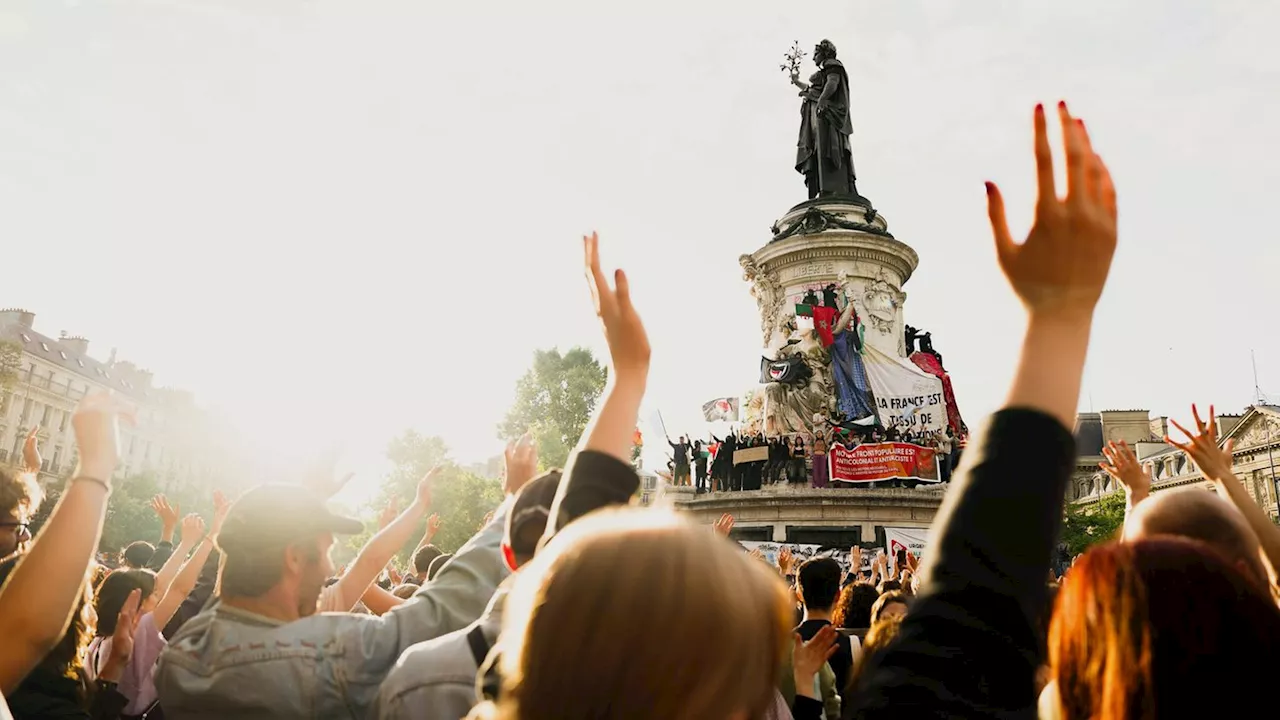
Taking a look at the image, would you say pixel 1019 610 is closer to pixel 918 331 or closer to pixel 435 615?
pixel 435 615

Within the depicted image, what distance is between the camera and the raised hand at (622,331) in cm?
229

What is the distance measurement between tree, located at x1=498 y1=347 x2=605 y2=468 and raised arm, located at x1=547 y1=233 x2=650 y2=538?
43395 mm

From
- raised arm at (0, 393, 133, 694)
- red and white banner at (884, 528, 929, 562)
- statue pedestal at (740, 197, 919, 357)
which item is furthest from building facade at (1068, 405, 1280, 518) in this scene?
raised arm at (0, 393, 133, 694)

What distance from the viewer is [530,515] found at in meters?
2.66

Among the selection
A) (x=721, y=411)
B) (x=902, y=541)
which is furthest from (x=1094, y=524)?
(x=902, y=541)

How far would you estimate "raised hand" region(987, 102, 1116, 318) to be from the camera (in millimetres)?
1400

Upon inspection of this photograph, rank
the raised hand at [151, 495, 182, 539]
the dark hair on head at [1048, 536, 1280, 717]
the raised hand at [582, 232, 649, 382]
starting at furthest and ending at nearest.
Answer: the raised hand at [151, 495, 182, 539] < the raised hand at [582, 232, 649, 382] < the dark hair on head at [1048, 536, 1280, 717]

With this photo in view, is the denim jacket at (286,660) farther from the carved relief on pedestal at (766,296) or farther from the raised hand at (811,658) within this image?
the carved relief on pedestal at (766,296)

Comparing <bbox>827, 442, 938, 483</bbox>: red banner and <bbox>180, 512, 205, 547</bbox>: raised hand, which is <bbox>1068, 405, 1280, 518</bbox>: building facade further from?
<bbox>180, 512, 205, 547</bbox>: raised hand

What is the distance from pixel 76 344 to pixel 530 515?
76.4 metres

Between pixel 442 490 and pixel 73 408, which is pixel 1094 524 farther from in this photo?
pixel 73 408

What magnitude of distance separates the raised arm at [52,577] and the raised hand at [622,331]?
4.62ft

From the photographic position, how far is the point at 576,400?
4697cm

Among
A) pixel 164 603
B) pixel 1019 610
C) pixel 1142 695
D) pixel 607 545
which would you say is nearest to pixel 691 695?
pixel 607 545
